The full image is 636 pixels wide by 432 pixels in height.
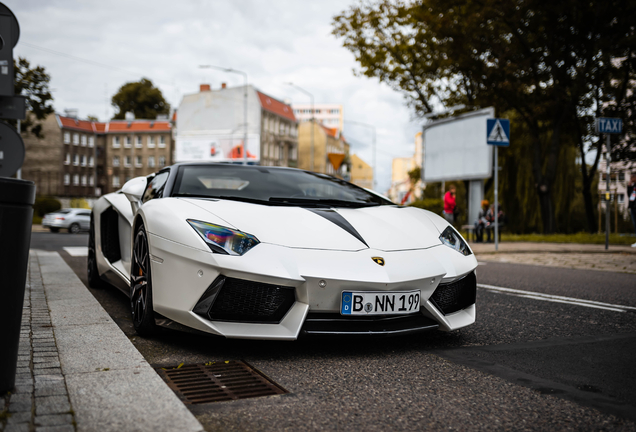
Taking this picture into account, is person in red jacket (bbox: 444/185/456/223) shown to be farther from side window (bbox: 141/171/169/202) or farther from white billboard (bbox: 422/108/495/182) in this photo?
side window (bbox: 141/171/169/202)

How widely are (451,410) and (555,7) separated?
1906cm

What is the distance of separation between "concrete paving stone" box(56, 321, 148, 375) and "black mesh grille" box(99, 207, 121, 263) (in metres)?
1.50

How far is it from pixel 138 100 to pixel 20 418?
8917 cm

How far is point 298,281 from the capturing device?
3279mm

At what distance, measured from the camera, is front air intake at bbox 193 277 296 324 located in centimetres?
331

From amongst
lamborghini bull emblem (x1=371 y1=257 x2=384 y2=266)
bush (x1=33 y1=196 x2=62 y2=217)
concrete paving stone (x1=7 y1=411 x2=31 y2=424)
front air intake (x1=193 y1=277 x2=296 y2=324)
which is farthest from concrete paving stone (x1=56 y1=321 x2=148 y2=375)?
bush (x1=33 y1=196 x2=62 y2=217)

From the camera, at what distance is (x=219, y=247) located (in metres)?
3.38

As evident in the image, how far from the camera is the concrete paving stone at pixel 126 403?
2.26 metres

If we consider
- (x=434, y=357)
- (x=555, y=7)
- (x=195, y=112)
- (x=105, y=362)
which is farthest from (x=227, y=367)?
(x=195, y=112)

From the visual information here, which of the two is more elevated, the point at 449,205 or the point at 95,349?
the point at 449,205

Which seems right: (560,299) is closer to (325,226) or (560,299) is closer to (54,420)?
(325,226)

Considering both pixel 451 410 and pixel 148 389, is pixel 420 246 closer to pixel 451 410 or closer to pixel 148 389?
pixel 451 410

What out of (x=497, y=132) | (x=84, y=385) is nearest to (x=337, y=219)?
(x=84, y=385)

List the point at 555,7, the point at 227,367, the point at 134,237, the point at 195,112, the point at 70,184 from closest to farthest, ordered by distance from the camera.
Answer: the point at 227,367, the point at 134,237, the point at 555,7, the point at 195,112, the point at 70,184
